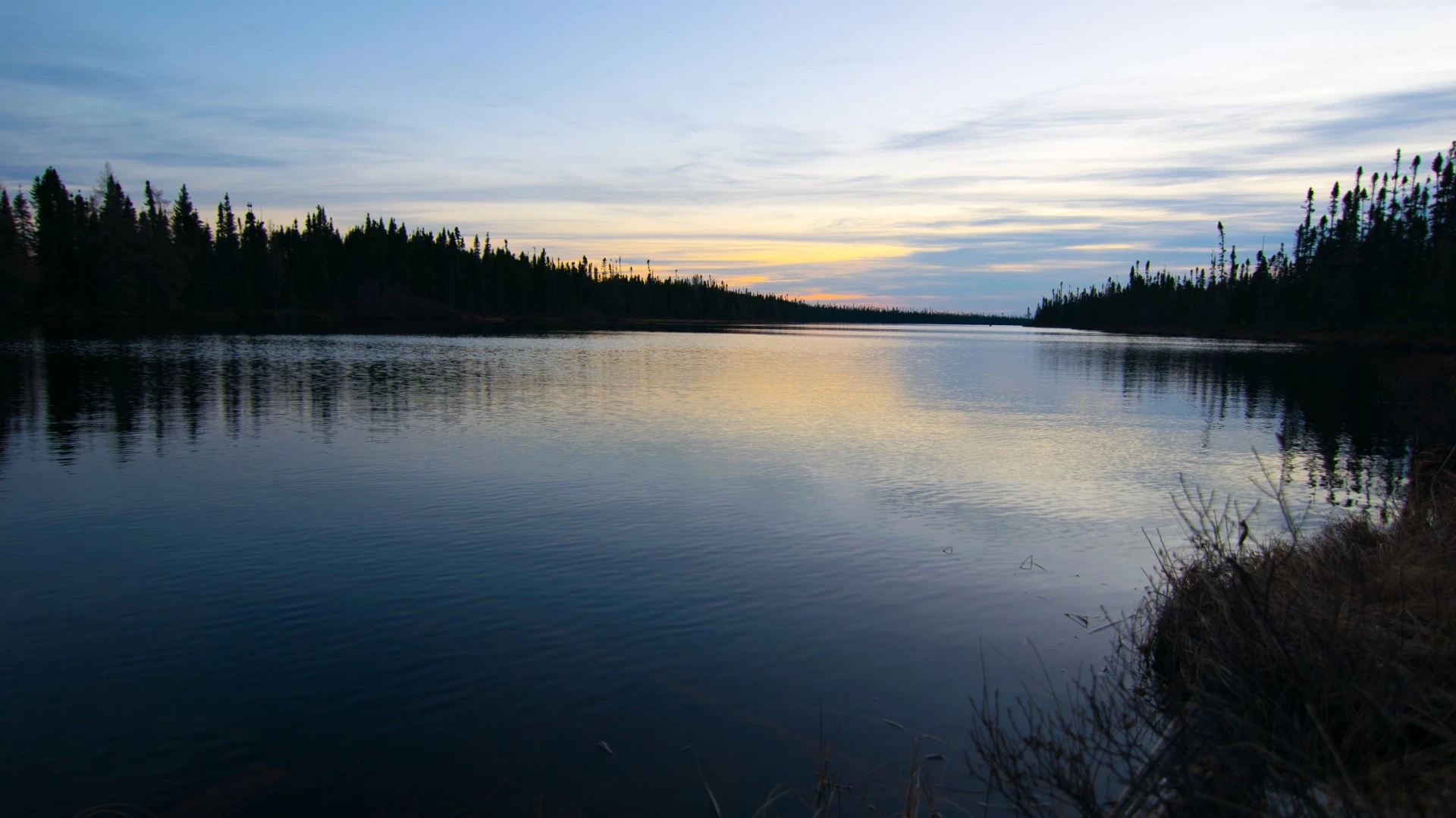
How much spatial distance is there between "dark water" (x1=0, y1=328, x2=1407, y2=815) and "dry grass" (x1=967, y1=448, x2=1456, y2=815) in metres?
1.06

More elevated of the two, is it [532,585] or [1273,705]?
[1273,705]

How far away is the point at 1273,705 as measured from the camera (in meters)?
5.89

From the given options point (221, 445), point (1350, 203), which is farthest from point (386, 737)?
point (1350, 203)

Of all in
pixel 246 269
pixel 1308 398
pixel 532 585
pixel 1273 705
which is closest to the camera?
pixel 1273 705

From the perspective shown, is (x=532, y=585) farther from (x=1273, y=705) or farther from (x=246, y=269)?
(x=246, y=269)

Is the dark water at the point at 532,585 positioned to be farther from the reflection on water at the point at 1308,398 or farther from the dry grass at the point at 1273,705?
the dry grass at the point at 1273,705

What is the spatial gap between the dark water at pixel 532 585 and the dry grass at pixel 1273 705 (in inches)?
41.9

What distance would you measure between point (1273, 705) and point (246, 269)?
141 meters

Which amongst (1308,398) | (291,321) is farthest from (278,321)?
(1308,398)

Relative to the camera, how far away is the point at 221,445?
2036 centimetres

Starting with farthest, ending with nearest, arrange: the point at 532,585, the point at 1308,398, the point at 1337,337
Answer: the point at 1337,337 → the point at 1308,398 → the point at 532,585

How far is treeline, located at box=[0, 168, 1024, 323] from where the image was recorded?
3664 inches

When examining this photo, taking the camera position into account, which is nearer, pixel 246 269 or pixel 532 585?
pixel 532 585

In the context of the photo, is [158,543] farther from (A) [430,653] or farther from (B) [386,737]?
(B) [386,737]
